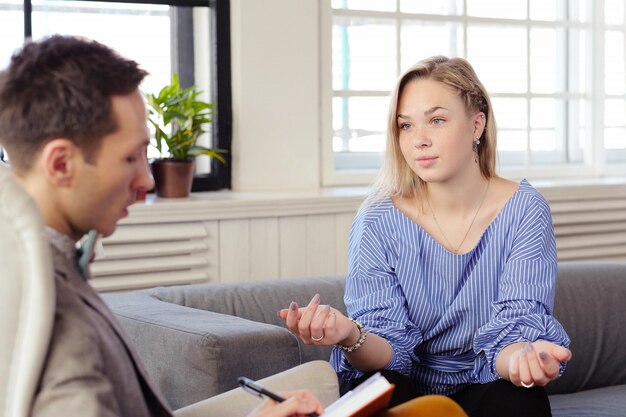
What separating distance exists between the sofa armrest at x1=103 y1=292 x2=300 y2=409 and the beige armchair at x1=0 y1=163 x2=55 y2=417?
95 centimetres

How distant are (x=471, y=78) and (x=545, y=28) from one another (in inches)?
92.1

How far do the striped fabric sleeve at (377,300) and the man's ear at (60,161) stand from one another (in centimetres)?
124

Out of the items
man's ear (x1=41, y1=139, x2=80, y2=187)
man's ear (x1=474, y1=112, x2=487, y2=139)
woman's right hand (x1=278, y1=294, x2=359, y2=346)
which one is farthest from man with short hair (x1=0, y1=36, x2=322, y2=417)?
man's ear (x1=474, y1=112, x2=487, y2=139)

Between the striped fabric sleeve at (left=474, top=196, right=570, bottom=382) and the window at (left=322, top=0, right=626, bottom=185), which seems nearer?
the striped fabric sleeve at (left=474, top=196, right=570, bottom=382)

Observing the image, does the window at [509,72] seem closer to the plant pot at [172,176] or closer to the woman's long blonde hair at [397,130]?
the plant pot at [172,176]

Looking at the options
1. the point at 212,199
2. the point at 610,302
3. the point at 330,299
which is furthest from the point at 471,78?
the point at 212,199

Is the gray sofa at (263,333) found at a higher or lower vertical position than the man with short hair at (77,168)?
lower

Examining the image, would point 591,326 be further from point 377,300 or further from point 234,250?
point 234,250

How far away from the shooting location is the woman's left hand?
2055mm

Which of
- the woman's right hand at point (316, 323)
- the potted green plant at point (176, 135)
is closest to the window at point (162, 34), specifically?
the potted green plant at point (176, 135)

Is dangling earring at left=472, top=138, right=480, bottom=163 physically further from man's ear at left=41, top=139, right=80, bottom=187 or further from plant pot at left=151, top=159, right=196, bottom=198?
man's ear at left=41, top=139, right=80, bottom=187

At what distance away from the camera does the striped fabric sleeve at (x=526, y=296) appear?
7.45 feet

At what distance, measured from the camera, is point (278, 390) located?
1865 mm

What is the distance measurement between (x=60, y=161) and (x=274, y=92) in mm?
2565
